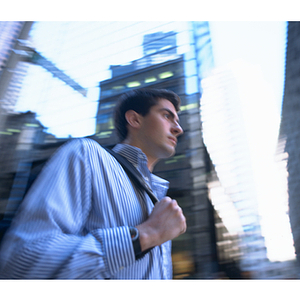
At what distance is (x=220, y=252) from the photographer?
1.24 metres

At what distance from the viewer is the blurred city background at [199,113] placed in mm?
1220

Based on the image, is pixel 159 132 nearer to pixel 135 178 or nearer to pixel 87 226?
pixel 135 178

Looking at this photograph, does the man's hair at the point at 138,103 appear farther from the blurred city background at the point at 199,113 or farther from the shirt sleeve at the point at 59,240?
the shirt sleeve at the point at 59,240

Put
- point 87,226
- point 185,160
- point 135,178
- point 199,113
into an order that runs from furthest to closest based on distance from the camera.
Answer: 1. point 199,113
2. point 185,160
3. point 135,178
4. point 87,226

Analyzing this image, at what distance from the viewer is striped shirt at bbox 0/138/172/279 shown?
0.56m

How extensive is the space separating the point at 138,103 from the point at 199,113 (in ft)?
1.77

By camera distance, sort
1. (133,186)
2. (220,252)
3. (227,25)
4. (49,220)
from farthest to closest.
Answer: (227,25), (220,252), (133,186), (49,220)

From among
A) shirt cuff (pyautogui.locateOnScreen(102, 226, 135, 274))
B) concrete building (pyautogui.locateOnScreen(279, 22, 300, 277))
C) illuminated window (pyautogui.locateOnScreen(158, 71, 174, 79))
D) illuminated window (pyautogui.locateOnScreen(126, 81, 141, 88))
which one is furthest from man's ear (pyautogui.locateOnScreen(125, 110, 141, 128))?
concrete building (pyautogui.locateOnScreen(279, 22, 300, 277))

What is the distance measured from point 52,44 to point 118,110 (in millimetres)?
940

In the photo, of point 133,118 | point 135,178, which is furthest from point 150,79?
point 135,178

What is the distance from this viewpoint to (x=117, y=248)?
1.97ft

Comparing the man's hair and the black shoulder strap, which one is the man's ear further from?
the black shoulder strap
